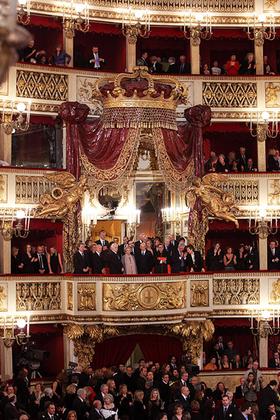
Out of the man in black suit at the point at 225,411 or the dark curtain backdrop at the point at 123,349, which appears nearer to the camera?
the man in black suit at the point at 225,411

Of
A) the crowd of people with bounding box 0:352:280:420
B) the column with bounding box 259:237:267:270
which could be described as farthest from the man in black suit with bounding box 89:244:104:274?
the column with bounding box 259:237:267:270

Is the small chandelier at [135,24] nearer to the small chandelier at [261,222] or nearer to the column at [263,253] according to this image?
the small chandelier at [261,222]

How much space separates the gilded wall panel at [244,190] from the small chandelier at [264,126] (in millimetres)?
1447

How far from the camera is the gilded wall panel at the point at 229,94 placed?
77.7 feet

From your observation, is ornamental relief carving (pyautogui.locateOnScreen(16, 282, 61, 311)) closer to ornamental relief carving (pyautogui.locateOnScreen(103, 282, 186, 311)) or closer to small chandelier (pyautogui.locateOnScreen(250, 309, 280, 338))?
ornamental relief carving (pyautogui.locateOnScreen(103, 282, 186, 311))

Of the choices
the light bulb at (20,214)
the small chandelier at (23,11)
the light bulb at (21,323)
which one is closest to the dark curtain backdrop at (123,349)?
the light bulb at (21,323)

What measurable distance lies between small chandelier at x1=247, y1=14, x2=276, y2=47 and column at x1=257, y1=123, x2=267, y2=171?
7.45ft

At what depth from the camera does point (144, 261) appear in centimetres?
2036

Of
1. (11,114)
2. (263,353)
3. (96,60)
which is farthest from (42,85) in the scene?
(263,353)

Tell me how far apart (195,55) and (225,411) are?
1175 cm

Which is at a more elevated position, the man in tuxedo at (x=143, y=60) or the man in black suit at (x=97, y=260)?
the man in tuxedo at (x=143, y=60)

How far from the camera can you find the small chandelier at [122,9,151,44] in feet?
77.6

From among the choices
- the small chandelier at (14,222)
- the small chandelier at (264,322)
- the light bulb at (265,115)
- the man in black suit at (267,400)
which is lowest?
the man in black suit at (267,400)

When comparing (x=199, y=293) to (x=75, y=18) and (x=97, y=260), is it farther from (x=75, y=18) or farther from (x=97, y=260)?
(x=75, y=18)
